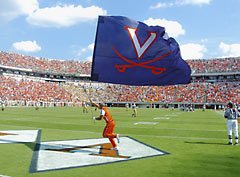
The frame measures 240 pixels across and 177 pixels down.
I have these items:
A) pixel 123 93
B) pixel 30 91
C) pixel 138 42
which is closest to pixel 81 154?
pixel 138 42

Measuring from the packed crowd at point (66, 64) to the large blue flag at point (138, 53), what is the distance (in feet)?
217

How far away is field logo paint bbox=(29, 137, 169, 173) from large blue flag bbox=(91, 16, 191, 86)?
7.99ft

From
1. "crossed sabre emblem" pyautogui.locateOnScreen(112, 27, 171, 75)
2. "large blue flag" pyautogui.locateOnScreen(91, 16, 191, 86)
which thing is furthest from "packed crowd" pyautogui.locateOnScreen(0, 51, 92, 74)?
"crossed sabre emblem" pyautogui.locateOnScreen(112, 27, 171, 75)

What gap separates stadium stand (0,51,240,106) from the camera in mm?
61312

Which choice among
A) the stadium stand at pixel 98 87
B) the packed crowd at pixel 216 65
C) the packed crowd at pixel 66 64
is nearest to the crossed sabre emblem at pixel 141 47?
the stadium stand at pixel 98 87

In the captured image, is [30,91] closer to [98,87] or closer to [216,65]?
[98,87]

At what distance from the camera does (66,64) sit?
293 feet

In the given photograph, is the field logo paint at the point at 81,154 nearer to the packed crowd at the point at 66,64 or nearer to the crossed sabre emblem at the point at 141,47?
the crossed sabre emblem at the point at 141,47

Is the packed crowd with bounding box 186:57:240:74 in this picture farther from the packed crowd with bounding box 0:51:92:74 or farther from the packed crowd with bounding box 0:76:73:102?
the packed crowd with bounding box 0:76:73:102

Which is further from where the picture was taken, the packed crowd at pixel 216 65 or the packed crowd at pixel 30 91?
the packed crowd at pixel 216 65

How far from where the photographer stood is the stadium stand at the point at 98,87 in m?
61.3

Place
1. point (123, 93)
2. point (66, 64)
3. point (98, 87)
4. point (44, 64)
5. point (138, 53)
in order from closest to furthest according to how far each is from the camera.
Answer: point (138, 53) < point (123, 93) < point (98, 87) < point (44, 64) < point (66, 64)

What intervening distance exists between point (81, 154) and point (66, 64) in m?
84.1

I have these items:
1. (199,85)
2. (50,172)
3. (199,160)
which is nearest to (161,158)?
(199,160)
